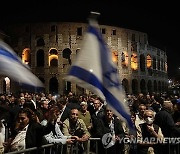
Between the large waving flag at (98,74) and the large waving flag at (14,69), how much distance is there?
521mm

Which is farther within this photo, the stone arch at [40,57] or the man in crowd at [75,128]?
the stone arch at [40,57]

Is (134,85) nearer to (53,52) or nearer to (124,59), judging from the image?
(124,59)

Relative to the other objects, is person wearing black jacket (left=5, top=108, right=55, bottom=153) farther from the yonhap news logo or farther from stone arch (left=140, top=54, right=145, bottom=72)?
stone arch (left=140, top=54, right=145, bottom=72)

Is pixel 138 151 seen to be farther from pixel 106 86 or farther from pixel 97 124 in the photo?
pixel 106 86

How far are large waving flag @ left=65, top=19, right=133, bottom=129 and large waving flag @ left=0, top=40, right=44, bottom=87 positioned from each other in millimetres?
521

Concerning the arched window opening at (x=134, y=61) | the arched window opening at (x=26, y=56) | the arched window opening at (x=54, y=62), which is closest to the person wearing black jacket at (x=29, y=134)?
the arched window opening at (x=54, y=62)

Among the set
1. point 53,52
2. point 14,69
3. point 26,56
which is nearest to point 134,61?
point 53,52

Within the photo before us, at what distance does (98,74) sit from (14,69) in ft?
3.68

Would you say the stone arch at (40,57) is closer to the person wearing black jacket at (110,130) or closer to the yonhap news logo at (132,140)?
the person wearing black jacket at (110,130)

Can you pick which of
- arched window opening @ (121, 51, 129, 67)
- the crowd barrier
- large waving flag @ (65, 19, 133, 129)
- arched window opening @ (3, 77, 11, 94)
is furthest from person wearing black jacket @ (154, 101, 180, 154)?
arched window opening @ (121, 51, 129, 67)

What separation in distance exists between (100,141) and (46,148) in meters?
1.45

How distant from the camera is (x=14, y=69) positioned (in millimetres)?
4078

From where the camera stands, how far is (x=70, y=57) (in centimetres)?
4353

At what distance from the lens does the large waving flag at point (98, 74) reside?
3915 millimetres
